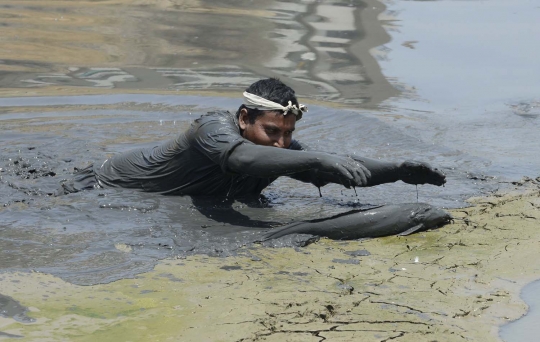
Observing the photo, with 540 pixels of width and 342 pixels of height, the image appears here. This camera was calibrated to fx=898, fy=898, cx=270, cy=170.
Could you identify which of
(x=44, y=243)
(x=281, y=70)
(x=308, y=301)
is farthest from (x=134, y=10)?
(x=308, y=301)

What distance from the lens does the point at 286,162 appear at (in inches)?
211

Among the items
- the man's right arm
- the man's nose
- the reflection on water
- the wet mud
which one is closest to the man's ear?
the man's nose

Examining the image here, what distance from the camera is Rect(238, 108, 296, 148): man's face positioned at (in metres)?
5.65

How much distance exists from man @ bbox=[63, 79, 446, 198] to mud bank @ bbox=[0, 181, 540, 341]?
1.59ft

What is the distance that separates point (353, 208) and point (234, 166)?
127cm

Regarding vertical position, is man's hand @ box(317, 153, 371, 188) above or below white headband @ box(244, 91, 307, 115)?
below

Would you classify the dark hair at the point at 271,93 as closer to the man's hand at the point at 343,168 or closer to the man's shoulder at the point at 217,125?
the man's shoulder at the point at 217,125

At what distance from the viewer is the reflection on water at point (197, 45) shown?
10727 mm

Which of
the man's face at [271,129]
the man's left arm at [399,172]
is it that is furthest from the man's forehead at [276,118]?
the man's left arm at [399,172]

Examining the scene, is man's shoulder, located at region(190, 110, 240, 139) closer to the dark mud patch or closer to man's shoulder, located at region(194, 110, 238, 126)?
man's shoulder, located at region(194, 110, 238, 126)

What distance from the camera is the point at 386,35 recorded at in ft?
42.9

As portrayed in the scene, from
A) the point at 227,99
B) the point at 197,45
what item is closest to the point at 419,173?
the point at 227,99

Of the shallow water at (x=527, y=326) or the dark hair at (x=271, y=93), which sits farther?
the dark hair at (x=271, y=93)

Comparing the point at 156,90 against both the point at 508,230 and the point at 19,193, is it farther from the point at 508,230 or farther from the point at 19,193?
the point at 508,230
